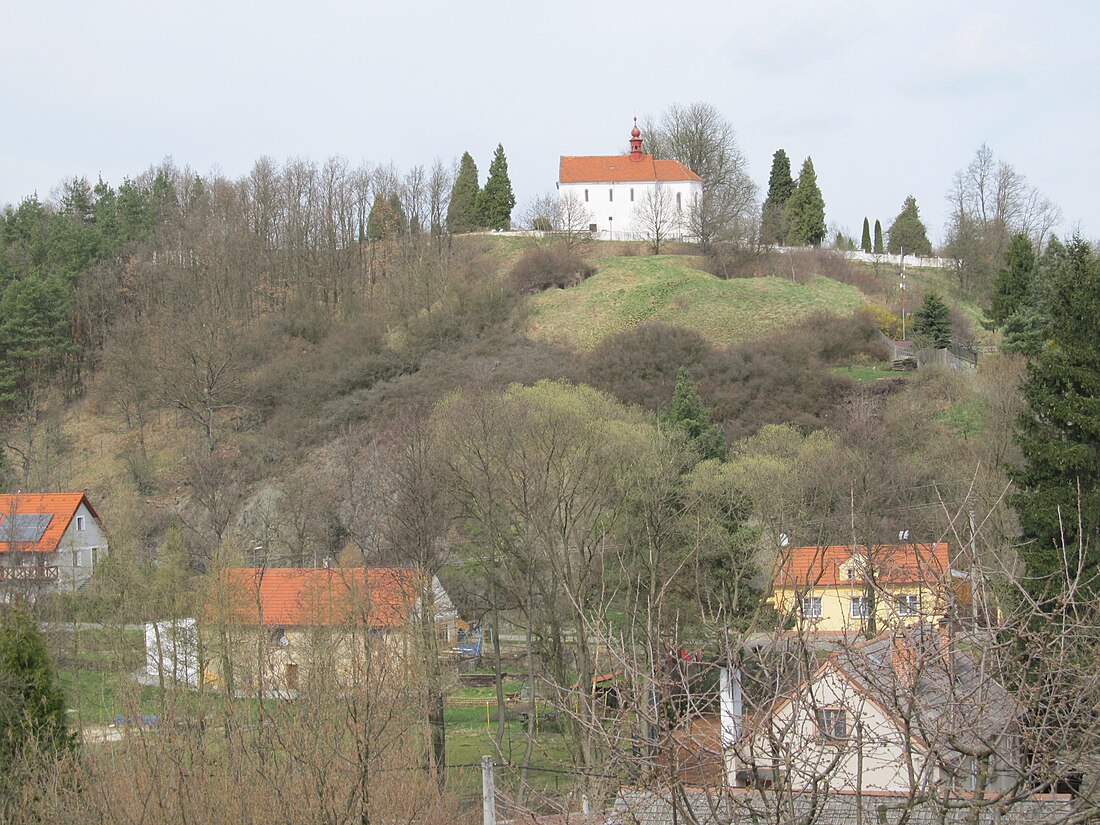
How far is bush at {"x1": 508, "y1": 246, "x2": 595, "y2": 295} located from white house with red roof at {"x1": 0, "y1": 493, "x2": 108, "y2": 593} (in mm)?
23010

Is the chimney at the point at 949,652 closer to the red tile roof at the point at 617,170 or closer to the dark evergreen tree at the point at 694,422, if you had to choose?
the dark evergreen tree at the point at 694,422

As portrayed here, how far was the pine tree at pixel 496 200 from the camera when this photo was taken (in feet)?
214

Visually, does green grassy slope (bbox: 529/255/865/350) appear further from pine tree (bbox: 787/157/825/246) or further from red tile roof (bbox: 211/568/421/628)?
red tile roof (bbox: 211/568/421/628)

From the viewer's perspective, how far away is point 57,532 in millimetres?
31812

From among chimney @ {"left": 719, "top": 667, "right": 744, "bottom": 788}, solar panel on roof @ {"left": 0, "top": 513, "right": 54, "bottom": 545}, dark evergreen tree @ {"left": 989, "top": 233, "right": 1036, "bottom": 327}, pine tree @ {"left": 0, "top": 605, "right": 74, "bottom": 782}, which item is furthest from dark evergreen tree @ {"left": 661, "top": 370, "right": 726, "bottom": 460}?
chimney @ {"left": 719, "top": 667, "right": 744, "bottom": 788}

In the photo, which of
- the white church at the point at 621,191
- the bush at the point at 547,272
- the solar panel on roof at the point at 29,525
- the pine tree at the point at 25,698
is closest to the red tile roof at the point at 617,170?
the white church at the point at 621,191

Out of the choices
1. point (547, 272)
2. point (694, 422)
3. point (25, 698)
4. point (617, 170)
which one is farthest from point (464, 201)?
point (25, 698)

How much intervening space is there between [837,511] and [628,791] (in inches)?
762

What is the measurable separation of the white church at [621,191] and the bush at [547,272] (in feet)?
25.6

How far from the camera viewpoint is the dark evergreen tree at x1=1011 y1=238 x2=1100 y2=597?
16812mm

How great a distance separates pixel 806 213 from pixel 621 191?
10421 mm

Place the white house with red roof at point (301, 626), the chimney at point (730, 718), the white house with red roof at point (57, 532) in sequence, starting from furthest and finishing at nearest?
1. the white house with red roof at point (57, 532)
2. the white house with red roof at point (301, 626)
3. the chimney at point (730, 718)

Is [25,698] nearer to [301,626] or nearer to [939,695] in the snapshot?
[301,626]

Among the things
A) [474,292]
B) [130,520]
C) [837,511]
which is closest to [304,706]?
[837,511]
